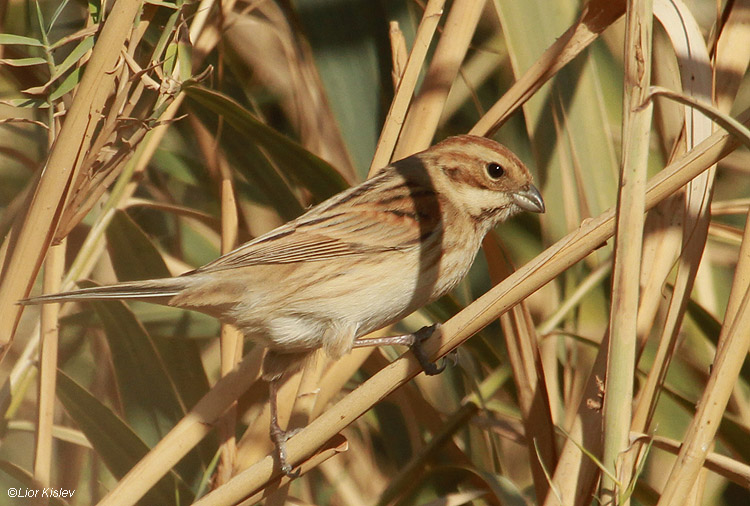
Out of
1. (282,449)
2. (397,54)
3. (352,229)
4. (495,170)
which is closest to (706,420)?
(282,449)

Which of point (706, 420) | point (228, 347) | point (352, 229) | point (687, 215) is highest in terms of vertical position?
point (352, 229)

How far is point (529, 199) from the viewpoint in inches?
103

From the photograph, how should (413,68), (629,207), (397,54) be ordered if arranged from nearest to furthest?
(629,207), (413,68), (397,54)

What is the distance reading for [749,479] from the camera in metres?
1.84

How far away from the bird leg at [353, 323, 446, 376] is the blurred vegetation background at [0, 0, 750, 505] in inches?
4.9

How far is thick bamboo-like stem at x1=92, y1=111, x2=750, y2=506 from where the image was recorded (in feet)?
5.40

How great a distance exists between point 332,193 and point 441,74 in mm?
579

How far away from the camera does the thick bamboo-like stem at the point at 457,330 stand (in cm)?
165

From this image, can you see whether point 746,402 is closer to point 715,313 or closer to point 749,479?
point 715,313

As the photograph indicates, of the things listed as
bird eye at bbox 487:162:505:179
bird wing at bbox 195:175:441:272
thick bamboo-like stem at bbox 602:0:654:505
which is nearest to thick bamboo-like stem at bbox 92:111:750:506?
thick bamboo-like stem at bbox 602:0:654:505

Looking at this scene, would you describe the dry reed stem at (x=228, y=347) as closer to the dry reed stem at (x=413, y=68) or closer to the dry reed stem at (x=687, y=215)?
the dry reed stem at (x=413, y=68)

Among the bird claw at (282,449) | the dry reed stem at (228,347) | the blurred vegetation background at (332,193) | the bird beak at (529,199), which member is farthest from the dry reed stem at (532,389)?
the dry reed stem at (228,347)

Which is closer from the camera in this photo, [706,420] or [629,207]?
[629,207]

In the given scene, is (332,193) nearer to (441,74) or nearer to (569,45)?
(441,74)
